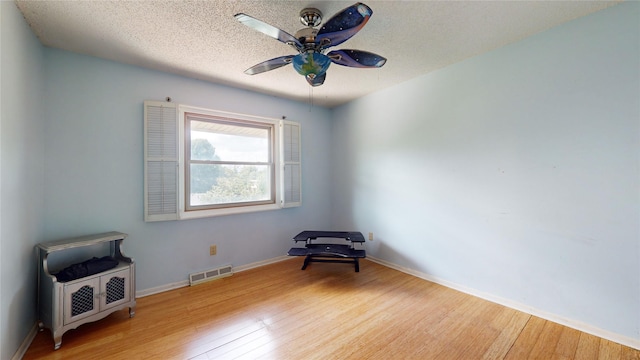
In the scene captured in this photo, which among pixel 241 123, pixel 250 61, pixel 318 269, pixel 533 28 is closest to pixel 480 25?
pixel 533 28

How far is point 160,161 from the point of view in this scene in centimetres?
257

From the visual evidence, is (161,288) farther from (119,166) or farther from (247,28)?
(247,28)

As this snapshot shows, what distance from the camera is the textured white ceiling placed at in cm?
167

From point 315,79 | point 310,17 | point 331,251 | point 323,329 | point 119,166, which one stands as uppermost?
point 310,17

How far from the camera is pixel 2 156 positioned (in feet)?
4.75

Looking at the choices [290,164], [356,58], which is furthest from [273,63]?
[290,164]

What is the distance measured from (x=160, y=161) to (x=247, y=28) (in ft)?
5.52

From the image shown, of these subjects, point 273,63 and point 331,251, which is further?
point 331,251

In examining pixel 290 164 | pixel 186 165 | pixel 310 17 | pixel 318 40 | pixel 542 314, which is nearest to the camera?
pixel 318 40

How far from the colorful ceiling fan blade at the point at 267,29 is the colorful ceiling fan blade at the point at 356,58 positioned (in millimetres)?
285

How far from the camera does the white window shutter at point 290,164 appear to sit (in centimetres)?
349

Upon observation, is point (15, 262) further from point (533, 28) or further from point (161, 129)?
point (533, 28)

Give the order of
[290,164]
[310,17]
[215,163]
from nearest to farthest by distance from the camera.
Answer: [310,17] → [215,163] → [290,164]

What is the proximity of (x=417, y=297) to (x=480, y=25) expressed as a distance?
2.56m
